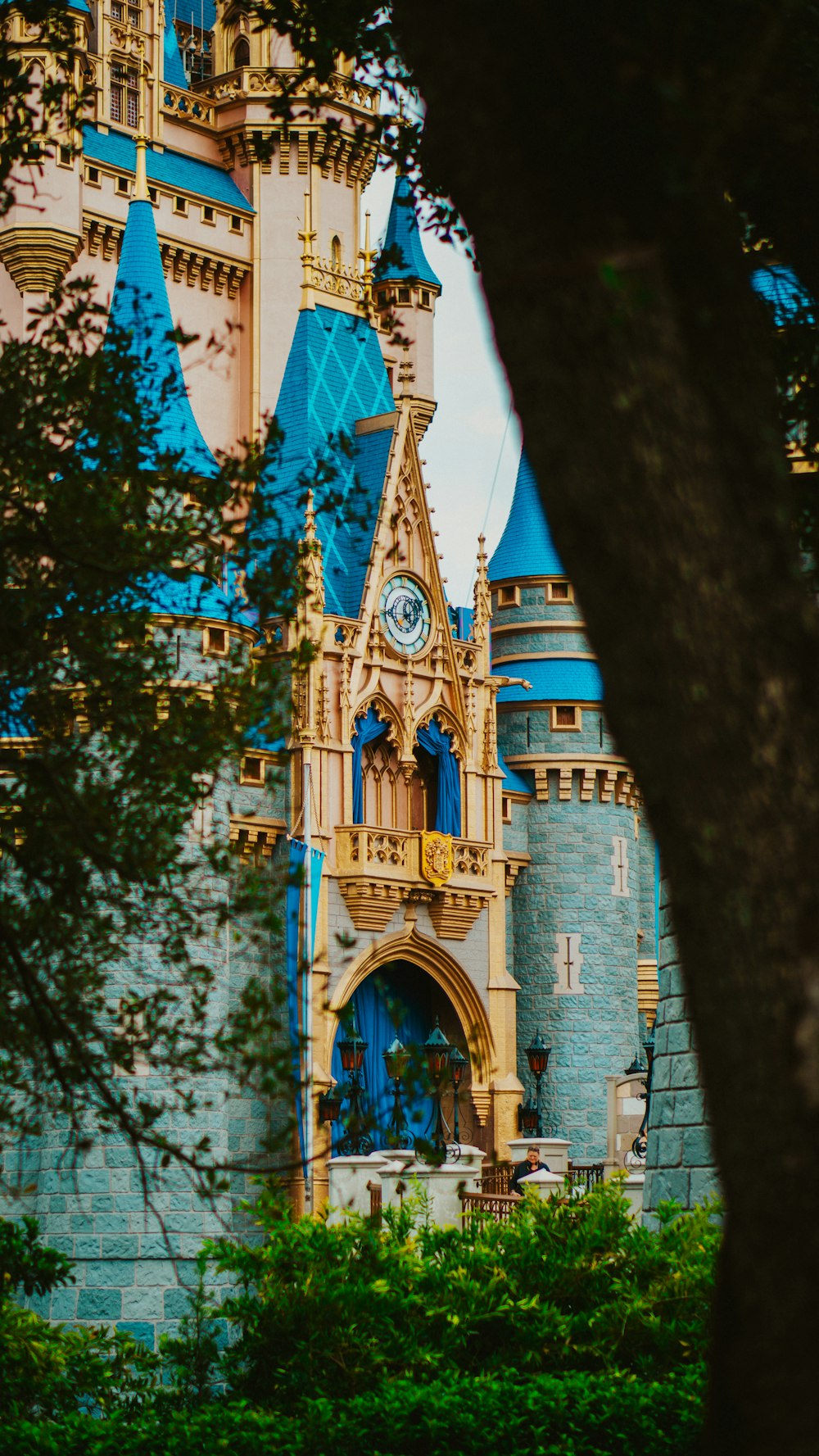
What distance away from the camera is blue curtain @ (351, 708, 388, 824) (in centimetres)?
2973

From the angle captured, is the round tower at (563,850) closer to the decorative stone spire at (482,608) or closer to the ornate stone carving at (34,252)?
the decorative stone spire at (482,608)

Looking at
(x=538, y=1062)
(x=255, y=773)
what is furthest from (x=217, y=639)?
(x=538, y=1062)

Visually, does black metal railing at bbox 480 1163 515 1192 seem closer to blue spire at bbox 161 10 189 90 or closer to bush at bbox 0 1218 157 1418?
bush at bbox 0 1218 157 1418

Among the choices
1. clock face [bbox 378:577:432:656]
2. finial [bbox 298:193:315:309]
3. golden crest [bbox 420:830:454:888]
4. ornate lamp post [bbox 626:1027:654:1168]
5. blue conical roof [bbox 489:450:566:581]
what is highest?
finial [bbox 298:193:315:309]

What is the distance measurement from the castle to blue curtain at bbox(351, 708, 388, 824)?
4 centimetres

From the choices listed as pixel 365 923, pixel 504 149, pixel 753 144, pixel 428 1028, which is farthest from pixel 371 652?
pixel 504 149

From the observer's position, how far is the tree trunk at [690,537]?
349 cm

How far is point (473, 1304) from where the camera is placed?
11.5 metres

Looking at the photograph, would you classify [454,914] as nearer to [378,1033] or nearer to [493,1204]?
[378,1033]

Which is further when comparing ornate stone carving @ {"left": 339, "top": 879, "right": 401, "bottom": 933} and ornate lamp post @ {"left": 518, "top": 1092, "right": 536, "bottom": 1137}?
ornate lamp post @ {"left": 518, "top": 1092, "right": 536, "bottom": 1137}

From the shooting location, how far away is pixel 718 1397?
13.1 feet

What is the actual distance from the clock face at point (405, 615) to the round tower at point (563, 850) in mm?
2168

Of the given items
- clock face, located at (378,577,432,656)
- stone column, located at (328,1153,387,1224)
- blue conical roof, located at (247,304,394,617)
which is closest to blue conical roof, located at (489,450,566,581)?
blue conical roof, located at (247,304,394,617)

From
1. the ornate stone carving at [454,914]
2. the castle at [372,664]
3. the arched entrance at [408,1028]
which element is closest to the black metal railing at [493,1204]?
the castle at [372,664]
